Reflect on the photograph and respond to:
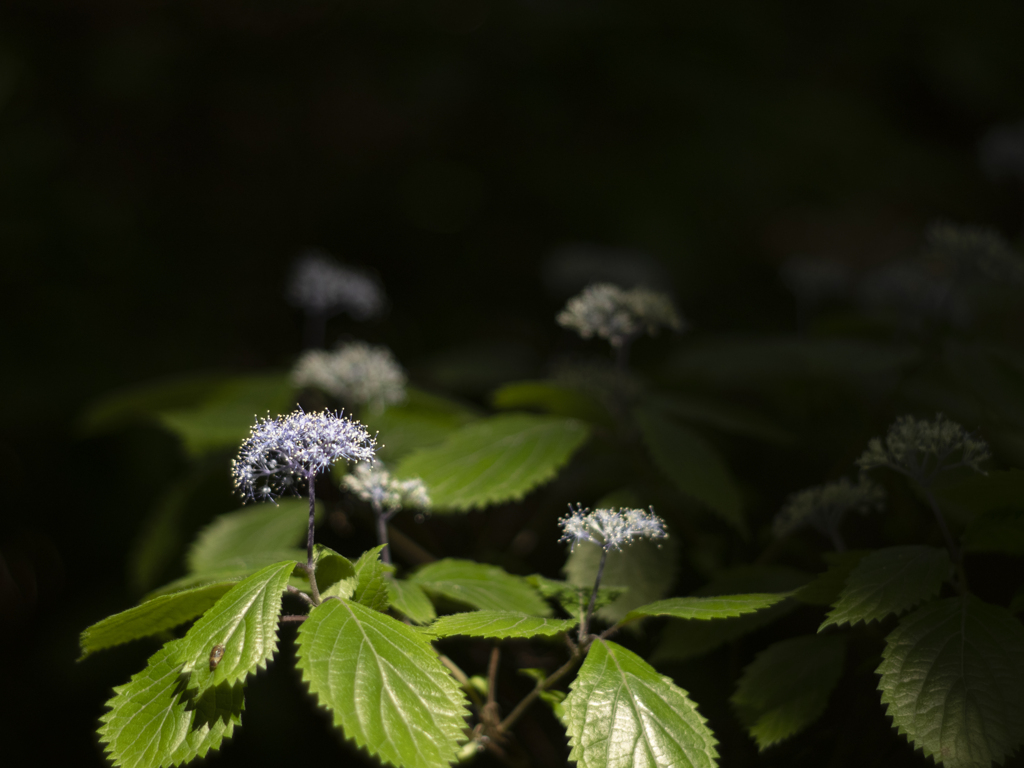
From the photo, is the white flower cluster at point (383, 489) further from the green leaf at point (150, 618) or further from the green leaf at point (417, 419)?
the green leaf at point (417, 419)

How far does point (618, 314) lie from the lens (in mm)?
1509

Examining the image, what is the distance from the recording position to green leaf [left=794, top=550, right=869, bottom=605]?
Answer: 0.97 meters

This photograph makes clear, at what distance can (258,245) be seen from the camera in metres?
3.47

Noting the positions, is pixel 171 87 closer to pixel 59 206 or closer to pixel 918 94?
pixel 59 206

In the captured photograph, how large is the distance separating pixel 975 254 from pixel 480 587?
4.68 feet

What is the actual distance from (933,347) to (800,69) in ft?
7.97

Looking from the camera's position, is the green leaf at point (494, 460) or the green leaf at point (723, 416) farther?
the green leaf at point (723, 416)

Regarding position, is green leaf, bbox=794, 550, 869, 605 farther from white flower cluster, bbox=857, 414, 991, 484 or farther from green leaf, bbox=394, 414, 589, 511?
green leaf, bbox=394, 414, 589, 511

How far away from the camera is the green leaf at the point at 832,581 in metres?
0.97

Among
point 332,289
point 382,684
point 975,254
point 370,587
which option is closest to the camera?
point 382,684

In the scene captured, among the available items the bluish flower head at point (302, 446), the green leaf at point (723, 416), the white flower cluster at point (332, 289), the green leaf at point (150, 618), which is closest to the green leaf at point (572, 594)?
the bluish flower head at point (302, 446)

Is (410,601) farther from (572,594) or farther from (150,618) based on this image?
(150,618)

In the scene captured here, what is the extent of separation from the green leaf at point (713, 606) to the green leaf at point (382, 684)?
257 mm

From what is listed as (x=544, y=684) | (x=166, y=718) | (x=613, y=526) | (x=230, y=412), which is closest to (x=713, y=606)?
(x=613, y=526)
